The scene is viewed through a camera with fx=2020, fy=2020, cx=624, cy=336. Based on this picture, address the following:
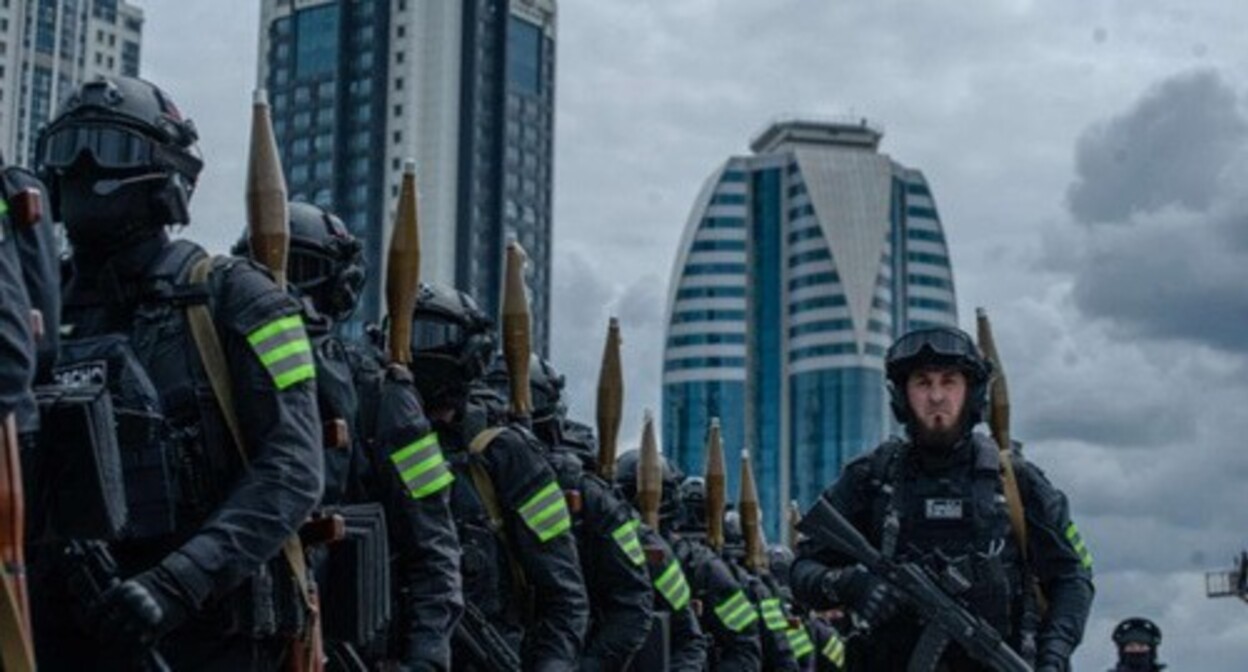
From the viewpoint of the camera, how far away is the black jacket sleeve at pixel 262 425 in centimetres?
510

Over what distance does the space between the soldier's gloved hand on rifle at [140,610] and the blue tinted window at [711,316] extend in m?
133

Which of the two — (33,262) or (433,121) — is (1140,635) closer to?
(33,262)

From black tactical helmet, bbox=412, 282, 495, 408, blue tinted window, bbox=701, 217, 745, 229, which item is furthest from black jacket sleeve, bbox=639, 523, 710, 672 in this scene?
blue tinted window, bbox=701, 217, 745, 229

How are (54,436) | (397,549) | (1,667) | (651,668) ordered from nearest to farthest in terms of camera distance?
(1,667) < (54,436) < (397,549) < (651,668)

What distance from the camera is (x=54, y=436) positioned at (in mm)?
4617

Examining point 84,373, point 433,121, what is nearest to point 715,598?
point 84,373

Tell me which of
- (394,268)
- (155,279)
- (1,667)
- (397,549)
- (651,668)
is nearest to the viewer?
(1,667)

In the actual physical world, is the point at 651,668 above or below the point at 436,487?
below

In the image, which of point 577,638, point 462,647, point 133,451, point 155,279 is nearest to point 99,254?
point 155,279

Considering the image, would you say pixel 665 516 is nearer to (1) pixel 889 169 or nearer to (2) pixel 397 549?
(2) pixel 397 549

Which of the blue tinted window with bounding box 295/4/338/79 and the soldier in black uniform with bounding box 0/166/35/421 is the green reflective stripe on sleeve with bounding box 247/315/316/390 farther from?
the blue tinted window with bounding box 295/4/338/79

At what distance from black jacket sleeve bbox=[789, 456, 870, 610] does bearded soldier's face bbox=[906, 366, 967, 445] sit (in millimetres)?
403

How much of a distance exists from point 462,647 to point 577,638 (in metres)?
0.71

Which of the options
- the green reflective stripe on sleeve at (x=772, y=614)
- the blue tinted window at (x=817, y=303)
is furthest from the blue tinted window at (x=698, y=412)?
the green reflective stripe on sleeve at (x=772, y=614)
